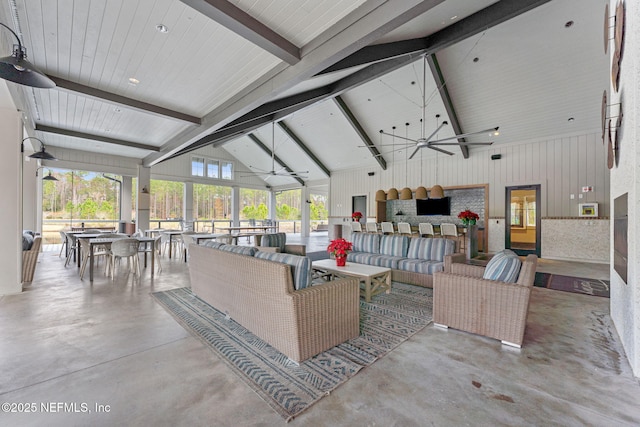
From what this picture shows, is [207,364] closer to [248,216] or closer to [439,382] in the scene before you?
[439,382]

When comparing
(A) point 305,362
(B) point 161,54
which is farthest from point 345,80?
(A) point 305,362

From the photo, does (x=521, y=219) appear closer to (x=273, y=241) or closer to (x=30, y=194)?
(x=273, y=241)

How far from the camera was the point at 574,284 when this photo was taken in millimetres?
4535

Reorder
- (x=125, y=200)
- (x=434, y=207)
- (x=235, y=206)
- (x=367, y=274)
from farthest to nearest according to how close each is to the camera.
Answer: (x=235, y=206)
(x=125, y=200)
(x=434, y=207)
(x=367, y=274)

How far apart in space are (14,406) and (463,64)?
8.26 metres

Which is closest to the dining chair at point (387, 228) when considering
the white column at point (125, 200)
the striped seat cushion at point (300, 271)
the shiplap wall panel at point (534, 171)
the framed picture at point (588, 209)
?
the shiplap wall panel at point (534, 171)

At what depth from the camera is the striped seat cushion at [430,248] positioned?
4445mm

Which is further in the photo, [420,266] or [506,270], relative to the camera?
[420,266]

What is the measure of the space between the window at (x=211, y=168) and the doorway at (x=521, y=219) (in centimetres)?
1159

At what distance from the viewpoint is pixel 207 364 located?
2137 mm

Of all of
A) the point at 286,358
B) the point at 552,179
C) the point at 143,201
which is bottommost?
the point at 286,358

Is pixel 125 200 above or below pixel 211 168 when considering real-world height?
below

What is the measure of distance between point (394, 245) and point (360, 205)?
21.2 feet

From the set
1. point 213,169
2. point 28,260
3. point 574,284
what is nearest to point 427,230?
point 574,284
